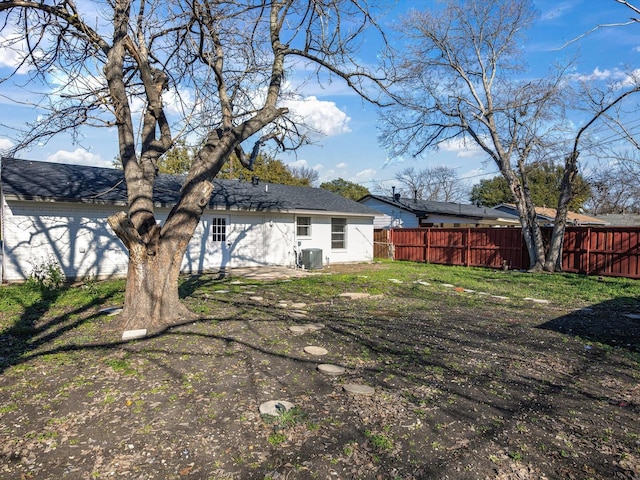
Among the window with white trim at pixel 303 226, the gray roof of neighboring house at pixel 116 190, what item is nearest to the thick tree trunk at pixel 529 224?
the gray roof of neighboring house at pixel 116 190

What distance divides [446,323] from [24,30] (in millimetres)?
8045

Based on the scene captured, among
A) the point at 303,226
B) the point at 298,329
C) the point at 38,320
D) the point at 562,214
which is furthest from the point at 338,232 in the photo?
the point at 38,320

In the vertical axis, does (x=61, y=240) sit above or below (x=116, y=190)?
below

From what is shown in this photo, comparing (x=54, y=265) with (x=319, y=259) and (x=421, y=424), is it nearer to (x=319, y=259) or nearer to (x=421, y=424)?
(x=319, y=259)

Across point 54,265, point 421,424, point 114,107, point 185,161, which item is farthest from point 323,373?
point 185,161

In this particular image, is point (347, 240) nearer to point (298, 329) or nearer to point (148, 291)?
point (298, 329)

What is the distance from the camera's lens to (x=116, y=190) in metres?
11.5

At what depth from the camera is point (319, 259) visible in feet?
46.8

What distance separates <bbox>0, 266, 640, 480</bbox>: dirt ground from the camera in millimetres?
2469

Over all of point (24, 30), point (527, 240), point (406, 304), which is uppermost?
point (24, 30)

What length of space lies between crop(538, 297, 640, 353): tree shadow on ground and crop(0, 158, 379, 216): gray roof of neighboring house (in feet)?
26.1

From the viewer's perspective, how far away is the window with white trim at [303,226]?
15383 mm

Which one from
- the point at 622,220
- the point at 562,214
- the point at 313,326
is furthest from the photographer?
the point at 622,220

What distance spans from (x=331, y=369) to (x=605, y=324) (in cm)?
506
